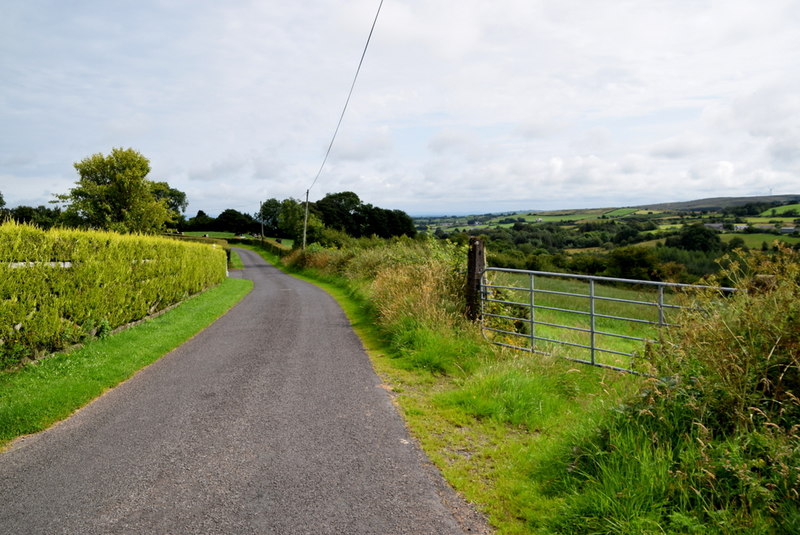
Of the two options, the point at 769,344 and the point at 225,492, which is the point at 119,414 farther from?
the point at 769,344

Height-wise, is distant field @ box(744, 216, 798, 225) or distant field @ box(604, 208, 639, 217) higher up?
distant field @ box(604, 208, 639, 217)

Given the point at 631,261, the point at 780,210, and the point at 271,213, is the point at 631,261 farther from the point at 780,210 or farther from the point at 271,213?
the point at 271,213

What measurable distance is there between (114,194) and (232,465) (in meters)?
36.7

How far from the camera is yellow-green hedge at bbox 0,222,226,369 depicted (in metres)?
6.73

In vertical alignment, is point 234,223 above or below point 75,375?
above

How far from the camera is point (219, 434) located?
15.4ft

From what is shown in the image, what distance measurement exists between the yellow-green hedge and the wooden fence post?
711 centimetres

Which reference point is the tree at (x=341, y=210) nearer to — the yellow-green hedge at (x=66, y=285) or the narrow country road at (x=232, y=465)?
the yellow-green hedge at (x=66, y=285)

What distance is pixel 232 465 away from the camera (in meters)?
3.99

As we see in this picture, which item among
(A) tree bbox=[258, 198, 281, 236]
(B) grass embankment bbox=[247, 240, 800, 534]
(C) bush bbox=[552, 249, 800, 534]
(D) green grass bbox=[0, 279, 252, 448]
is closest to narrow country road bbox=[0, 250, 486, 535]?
(D) green grass bbox=[0, 279, 252, 448]

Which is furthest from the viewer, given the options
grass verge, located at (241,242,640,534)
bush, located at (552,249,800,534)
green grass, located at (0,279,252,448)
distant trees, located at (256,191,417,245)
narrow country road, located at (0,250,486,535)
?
distant trees, located at (256,191,417,245)

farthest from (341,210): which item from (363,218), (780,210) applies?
(780,210)

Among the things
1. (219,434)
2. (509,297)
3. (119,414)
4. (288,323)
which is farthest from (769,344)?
(288,323)

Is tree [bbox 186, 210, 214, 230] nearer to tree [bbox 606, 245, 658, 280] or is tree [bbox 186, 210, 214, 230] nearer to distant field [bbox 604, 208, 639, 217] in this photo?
distant field [bbox 604, 208, 639, 217]
